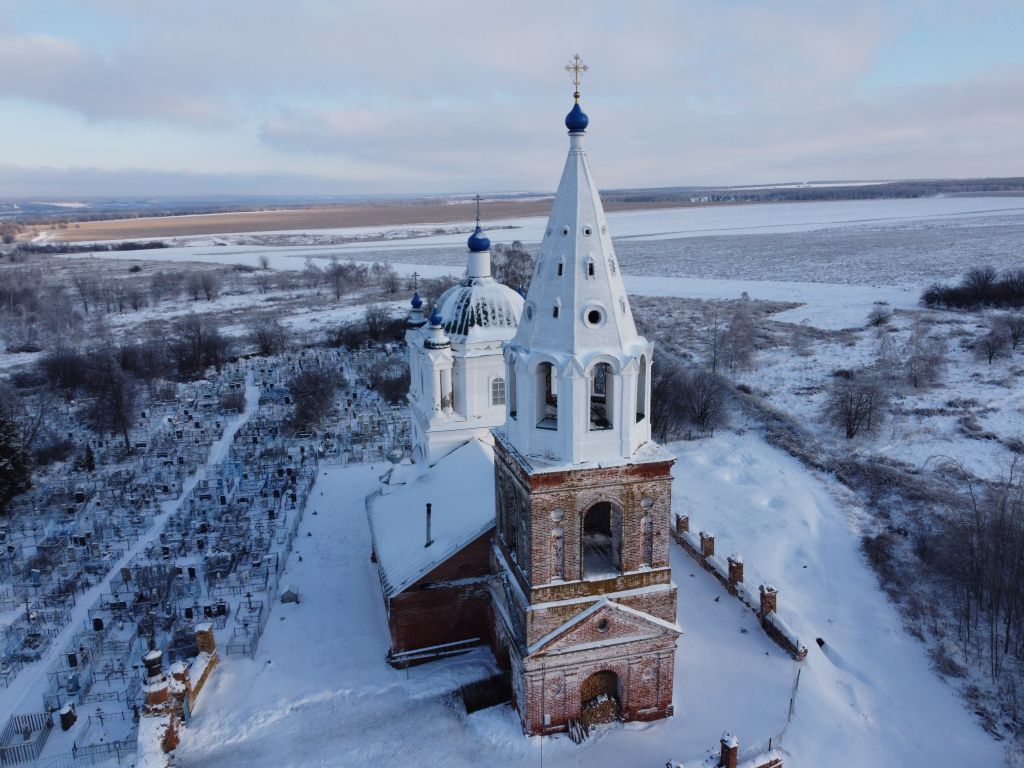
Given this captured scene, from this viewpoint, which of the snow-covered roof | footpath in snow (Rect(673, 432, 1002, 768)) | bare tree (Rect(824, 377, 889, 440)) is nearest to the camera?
footpath in snow (Rect(673, 432, 1002, 768))

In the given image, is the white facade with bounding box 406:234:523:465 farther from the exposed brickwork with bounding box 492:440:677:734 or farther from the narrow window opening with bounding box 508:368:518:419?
the narrow window opening with bounding box 508:368:518:419

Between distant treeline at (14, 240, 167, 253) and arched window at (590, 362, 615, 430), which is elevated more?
distant treeline at (14, 240, 167, 253)

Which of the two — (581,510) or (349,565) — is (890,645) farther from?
(349,565)

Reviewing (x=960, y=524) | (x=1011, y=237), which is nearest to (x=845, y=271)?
(x=1011, y=237)

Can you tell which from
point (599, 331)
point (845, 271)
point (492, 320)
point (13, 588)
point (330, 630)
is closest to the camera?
point (599, 331)

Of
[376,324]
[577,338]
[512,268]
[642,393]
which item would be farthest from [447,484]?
[512,268]

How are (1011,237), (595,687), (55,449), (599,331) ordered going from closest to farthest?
(599,331)
(595,687)
(55,449)
(1011,237)

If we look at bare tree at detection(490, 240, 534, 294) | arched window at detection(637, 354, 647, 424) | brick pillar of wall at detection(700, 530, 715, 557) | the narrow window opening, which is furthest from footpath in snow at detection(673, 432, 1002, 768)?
bare tree at detection(490, 240, 534, 294)
